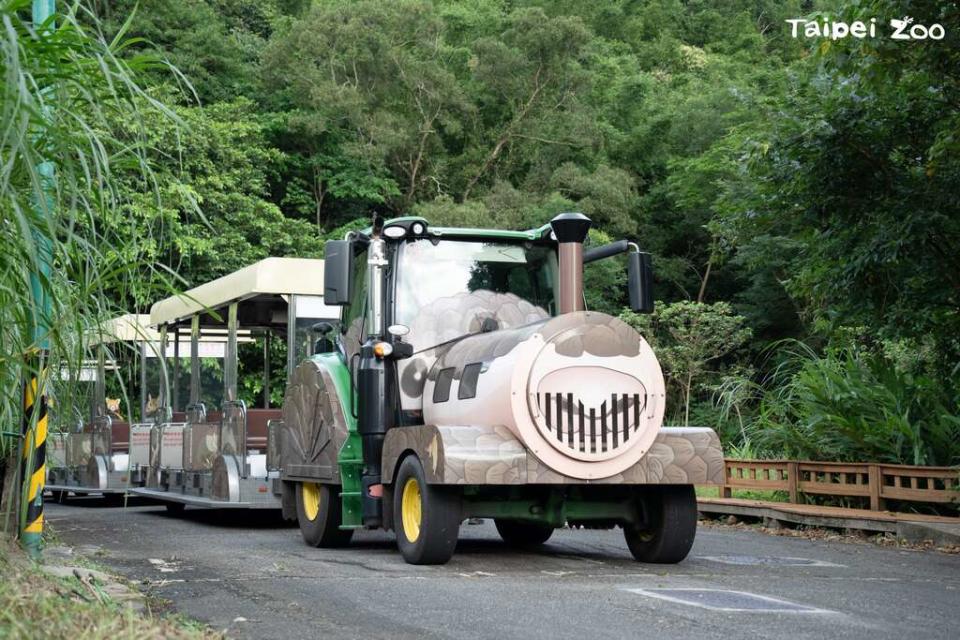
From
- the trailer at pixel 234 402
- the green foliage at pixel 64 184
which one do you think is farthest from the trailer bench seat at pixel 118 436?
the green foliage at pixel 64 184

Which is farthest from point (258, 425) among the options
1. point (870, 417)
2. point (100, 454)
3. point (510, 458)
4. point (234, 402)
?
point (870, 417)

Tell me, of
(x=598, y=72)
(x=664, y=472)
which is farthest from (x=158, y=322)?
(x=598, y=72)

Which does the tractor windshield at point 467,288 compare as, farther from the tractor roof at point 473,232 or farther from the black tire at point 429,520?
the black tire at point 429,520

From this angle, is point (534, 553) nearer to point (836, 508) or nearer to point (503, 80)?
point (836, 508)

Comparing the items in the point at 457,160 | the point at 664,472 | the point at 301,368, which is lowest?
the point at 664,472

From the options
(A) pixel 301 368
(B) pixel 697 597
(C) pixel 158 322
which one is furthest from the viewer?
(C) pixel 158 322

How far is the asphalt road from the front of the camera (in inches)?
268

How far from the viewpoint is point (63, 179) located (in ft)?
19.9

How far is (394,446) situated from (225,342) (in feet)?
20.9

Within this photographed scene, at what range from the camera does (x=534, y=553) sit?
1128 cm

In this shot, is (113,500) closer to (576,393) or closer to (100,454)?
(100,454)

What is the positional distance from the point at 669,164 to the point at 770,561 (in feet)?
97.9

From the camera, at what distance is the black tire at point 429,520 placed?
9.47 metres

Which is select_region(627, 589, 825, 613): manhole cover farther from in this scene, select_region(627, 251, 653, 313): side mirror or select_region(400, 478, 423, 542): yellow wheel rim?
select_region(627, 251, 653, 313): side mirror
